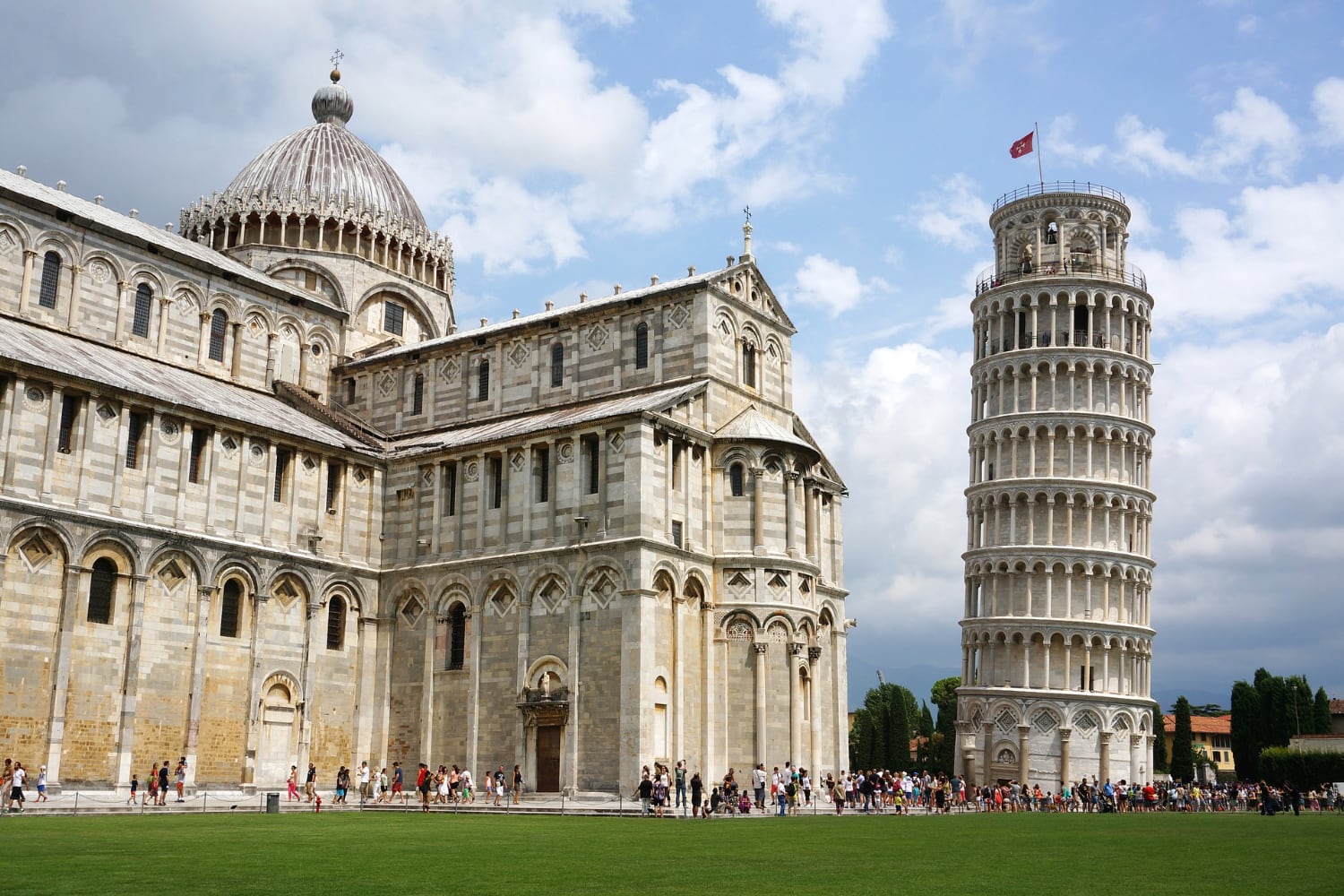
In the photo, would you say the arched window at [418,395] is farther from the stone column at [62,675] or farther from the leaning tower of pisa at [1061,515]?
the leaning tower of pisa at [1061,515]

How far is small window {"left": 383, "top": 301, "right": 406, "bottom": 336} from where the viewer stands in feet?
202

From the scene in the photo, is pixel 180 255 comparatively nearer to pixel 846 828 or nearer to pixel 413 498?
pixel 413 498

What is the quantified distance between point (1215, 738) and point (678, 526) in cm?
11867

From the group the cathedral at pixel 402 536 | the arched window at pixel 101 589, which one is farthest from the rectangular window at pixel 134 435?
the arched window at pixel 101 589

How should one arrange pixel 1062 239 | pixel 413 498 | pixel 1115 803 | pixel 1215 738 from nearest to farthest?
pixel 413 498
pixel 1115 803
pixel 1062 239
pixel 1215 738

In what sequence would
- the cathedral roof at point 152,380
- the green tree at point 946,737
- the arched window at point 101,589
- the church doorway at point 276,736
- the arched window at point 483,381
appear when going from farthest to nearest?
the green tree at point 946,737
the arched window at point 483,381
the church doorway at point 276,736
the cathedral roof at point 152,380
the arched window at point 101,589

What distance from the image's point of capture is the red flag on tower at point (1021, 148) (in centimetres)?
8269

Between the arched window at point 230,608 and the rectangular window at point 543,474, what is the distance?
34.2 ft

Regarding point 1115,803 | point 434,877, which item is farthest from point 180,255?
point 1115,803

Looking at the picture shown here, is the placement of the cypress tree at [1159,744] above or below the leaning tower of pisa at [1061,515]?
below

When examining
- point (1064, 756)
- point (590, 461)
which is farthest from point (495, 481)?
point (1064, 756)

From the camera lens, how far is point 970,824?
36062 millimetres

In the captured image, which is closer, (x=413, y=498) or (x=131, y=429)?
(x=131, y=429)

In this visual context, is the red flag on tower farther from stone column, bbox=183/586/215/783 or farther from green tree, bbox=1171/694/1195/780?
stone column, bbox=183/586/215/783
